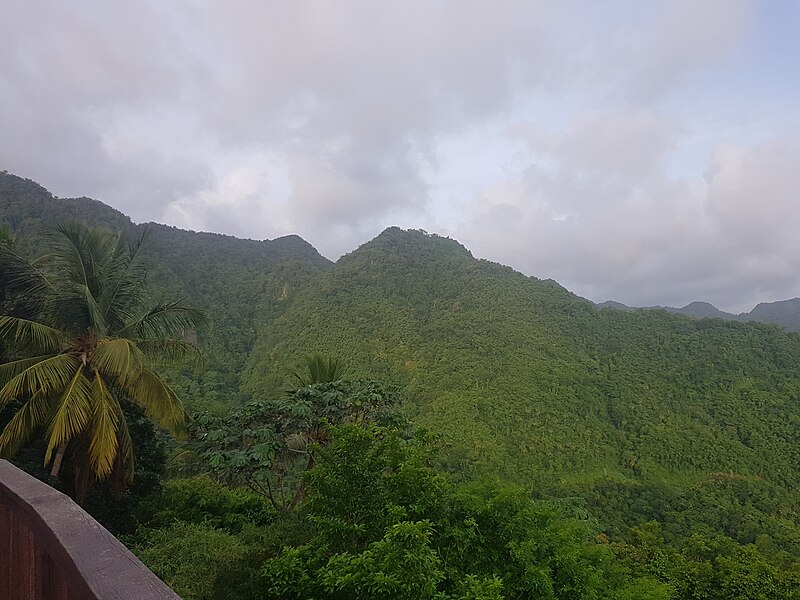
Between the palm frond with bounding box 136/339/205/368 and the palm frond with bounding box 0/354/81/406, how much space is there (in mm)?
1054

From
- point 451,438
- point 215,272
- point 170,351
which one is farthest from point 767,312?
point 170,351

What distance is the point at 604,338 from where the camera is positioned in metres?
44.8

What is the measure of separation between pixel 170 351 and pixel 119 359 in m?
1.56

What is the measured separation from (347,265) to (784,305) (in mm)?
95410

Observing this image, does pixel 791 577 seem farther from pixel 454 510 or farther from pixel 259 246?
pixel 259 246

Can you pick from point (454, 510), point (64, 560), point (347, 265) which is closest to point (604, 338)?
point (347, 265)

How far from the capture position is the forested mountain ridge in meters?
31.0

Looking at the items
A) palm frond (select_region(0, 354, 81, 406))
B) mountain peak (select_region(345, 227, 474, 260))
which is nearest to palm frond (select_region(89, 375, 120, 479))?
palm frond (select_region(0, 354, 81, 406))

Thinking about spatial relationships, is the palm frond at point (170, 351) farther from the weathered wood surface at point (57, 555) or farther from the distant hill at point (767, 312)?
the distant hill at point (767, 312)

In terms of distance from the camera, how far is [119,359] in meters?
5.76

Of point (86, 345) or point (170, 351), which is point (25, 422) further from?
point (170, 351)

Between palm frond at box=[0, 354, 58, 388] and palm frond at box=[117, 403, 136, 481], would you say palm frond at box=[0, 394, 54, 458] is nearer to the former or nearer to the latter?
palm frond at box=[0, 354, 58, 388]

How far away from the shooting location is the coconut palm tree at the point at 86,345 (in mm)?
5707

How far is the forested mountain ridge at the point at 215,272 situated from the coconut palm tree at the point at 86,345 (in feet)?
37.1
